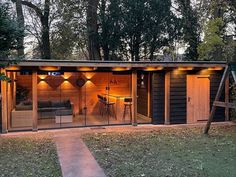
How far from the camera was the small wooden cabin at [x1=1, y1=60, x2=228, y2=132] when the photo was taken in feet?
32.5

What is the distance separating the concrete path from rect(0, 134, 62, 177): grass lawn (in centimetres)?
16

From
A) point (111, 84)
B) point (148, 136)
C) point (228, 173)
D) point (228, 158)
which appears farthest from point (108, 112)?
point (228, 173)

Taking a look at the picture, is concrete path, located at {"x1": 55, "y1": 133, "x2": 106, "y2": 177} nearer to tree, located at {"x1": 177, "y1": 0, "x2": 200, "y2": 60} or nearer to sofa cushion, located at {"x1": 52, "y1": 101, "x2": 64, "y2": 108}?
sofa cushion, located at {"x1": 52, "y1": 101, "x2": 64, "y2": 108}

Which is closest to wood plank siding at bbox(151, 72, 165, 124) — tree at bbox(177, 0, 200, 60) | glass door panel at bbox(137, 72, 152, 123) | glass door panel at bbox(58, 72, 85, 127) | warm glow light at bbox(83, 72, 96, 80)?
glass door panel at bbox(137, 72, 152, 123)

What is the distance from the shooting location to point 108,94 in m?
11.4

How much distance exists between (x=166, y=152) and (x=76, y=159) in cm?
217

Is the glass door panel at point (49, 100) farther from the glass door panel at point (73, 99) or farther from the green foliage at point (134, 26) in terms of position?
the green foliage at point (134, 26)

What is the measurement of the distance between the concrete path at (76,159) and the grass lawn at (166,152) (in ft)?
0.61

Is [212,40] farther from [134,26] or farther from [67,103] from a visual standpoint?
[67,103]

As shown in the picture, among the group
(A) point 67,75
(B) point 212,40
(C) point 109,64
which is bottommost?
(A) point 67,75

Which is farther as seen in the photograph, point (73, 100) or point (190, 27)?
point (190, 27)

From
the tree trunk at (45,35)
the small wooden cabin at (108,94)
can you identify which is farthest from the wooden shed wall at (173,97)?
the tree trunk at (45,35)

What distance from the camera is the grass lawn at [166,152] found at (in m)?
5.48

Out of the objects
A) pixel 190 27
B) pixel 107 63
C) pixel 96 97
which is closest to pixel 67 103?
pixel 96 97
